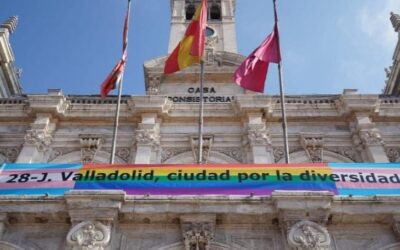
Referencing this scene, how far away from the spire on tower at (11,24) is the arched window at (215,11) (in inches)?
520

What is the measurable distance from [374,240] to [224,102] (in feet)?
35.0

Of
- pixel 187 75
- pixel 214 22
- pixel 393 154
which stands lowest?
pixel 393 154

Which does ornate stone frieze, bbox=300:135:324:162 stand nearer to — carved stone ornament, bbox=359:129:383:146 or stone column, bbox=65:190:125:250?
carved stone ornament, bbox=359:129:383:146

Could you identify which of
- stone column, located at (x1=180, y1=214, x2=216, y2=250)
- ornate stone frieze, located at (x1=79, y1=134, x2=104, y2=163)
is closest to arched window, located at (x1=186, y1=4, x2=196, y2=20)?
ornate stone frieze, located at (x1=79, y1=134, x2=104, y2=163)

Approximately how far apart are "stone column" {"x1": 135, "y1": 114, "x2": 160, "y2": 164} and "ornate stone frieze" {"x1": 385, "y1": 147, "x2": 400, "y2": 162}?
9.62m

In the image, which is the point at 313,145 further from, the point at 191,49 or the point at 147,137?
the point at 147,137

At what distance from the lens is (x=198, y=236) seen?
966 centimetres

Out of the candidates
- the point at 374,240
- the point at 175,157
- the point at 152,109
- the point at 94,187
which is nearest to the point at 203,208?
the point at 94,187

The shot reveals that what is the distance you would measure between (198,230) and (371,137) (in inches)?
423

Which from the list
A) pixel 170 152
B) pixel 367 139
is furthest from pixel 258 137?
pixel 367 139

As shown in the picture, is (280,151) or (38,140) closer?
(38,140)

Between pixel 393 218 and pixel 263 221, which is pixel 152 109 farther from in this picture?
pixel 393 218

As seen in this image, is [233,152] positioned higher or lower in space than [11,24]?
lower

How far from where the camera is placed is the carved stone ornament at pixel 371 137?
17250 mm
